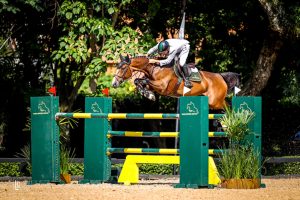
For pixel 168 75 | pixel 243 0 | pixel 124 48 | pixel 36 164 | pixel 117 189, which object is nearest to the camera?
pixel 117 189

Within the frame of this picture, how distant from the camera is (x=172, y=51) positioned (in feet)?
60.8

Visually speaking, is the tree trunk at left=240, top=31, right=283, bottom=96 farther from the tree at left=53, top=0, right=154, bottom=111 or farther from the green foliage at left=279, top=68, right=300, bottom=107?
the tree at left=53, top=0, right=154, bottom=111

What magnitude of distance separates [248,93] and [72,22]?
14.3 ft

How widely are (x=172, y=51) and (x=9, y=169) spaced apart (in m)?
4.18

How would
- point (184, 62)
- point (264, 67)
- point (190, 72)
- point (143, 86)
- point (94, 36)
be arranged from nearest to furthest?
1. point (143, 86)
2. point (184, 62)
3. point (190, 72)
4. point (264, 67)
5. point (94, 36)

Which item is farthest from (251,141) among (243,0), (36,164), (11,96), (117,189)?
(11,96)

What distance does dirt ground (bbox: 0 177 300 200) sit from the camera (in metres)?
13.3

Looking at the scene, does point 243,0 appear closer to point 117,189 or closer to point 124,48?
point 124,48

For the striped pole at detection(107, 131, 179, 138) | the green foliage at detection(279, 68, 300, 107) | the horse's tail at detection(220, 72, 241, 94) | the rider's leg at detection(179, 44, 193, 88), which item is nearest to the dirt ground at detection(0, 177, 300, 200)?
the striped pole at detection(107, 131, 179, 138)

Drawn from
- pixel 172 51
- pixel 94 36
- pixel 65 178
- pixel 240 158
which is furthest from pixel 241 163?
pixel 94 36

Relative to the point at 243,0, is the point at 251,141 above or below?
below

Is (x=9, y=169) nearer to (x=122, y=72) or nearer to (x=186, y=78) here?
(x=122, y=72)

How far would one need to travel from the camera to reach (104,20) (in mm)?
21922

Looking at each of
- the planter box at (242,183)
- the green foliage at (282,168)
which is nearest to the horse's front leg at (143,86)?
the green foliage at (282,168)
